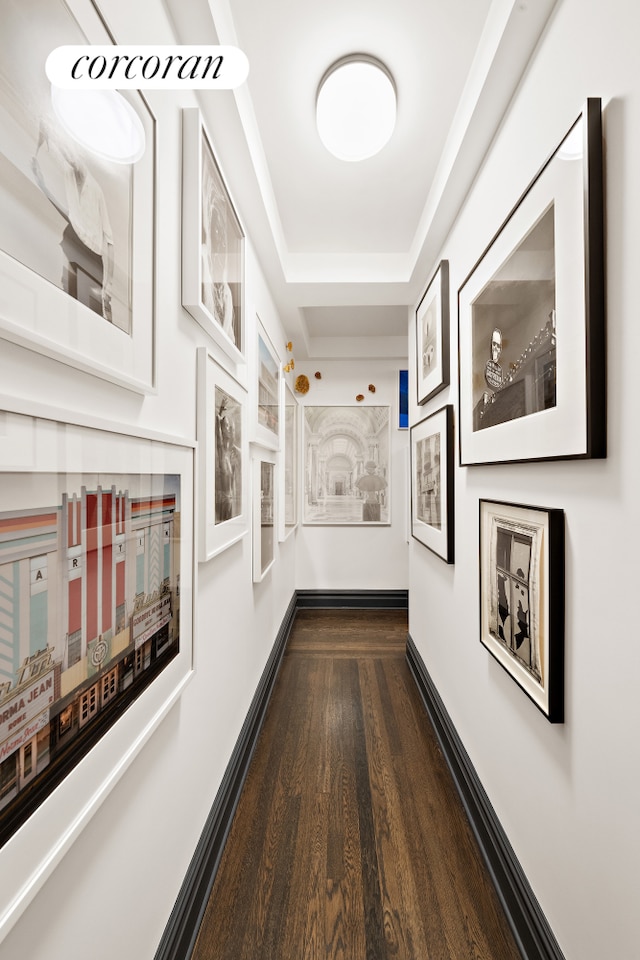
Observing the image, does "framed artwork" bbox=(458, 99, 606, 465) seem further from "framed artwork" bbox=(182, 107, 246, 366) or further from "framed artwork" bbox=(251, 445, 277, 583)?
"framed artwork" bbox=(251, 445, 277, 583)

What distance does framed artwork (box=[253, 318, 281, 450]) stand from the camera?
2266mm

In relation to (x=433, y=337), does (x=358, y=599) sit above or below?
below

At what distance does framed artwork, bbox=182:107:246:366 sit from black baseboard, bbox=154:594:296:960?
4.82 feet

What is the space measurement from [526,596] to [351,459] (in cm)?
331

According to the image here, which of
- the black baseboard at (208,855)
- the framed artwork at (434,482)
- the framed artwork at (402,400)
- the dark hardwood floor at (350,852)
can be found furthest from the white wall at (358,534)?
the black baseboard at (208,855)

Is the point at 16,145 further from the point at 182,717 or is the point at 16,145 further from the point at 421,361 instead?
the point at 421,361

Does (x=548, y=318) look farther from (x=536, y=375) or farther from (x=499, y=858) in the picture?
(x=499, y=858)

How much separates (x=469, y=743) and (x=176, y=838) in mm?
1102

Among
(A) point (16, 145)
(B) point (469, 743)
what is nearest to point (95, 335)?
(A) point (16, 145)

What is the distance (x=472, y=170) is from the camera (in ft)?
5.54

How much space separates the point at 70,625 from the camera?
673 mm

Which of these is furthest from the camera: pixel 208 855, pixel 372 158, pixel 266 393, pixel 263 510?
pixel 266 393

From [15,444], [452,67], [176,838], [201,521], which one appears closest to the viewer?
[15,444]

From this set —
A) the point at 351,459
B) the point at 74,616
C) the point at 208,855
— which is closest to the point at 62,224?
the point at 74,616
